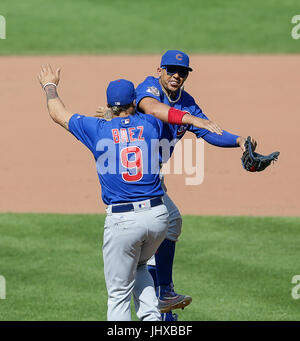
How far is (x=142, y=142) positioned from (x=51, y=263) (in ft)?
13.0

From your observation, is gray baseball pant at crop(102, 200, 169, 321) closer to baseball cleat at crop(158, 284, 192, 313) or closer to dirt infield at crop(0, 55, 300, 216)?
baseball cleat at crop(158, 284, 192, 313)

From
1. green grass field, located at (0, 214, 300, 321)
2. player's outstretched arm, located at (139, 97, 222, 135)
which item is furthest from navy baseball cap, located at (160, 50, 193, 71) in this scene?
green grass field, located at (0, 214, 300, 321)

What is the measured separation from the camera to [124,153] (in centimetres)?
664

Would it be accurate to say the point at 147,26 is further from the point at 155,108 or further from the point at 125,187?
the point at 125,187

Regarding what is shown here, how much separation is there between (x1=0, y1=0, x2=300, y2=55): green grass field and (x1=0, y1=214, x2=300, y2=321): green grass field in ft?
41.3

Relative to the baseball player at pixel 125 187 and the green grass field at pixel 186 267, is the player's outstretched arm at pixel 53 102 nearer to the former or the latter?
the baseball player at pixel 125 187

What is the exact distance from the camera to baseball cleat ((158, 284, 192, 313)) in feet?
25.8

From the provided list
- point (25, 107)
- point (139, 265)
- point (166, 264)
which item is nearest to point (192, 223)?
point (166, 264)

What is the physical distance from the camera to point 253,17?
26.4 m

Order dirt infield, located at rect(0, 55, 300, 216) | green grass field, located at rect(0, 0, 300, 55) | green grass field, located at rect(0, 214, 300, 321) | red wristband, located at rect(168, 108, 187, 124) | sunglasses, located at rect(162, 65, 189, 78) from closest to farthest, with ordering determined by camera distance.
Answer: red wristband, located at rect(168, 108, 187, 124) < sunglasses, located at rect(162, 65, 189, 78) < green grass field, located at rect(0, 214, 300, 321) < dirt infield, located at rect(0, 55, 300, 216) < green grass field, located at rect(0, 0, 300, 55)

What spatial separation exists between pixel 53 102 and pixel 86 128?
0.51 metres

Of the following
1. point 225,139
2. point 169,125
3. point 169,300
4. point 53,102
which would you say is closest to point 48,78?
point 53,102

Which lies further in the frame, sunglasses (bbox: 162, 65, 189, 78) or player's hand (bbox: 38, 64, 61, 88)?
sunglasses (bbox: 162, 65, 189, 78)

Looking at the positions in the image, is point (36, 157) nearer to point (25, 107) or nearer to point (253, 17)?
point (25, 107)
